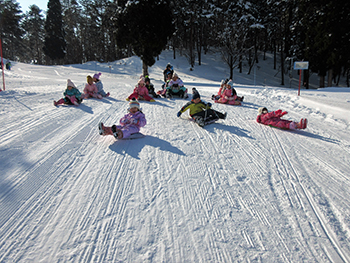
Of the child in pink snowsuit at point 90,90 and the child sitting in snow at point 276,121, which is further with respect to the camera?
the child in pink snowsuit at point 90,90

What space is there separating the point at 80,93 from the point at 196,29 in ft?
106

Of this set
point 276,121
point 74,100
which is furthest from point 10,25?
point 276,121

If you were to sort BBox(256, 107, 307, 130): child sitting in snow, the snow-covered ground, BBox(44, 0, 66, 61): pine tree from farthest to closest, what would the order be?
BBox(44, 0, 66, 61): pine tree, BBox(256, 107, 307, 130): child sitting in snow, the snow-covered ground

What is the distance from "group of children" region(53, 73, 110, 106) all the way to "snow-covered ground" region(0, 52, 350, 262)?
2287 millimetres

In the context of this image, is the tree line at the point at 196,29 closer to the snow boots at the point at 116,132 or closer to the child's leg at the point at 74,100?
the child's leg at the point at 74,100

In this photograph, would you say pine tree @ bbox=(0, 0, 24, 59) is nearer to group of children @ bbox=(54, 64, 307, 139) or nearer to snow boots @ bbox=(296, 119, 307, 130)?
group of children @ bbox=(54, 64, 307, 139)

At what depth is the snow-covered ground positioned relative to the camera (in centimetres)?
222

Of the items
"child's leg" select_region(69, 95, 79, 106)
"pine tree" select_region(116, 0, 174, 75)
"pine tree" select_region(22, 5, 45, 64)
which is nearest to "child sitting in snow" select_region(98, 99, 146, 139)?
"child's leg" select_region(69, 95, 79, 106)

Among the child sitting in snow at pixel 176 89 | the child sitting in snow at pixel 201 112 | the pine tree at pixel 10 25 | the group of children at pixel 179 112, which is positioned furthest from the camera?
the pine tree at pixel 10 25

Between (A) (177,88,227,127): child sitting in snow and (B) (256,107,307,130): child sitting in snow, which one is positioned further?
(A) (177,88,227,127): child sitting in snow

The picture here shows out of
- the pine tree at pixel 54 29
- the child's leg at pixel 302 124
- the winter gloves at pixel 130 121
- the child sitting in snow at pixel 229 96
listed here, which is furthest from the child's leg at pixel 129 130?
the pine tree at pixel 54 29

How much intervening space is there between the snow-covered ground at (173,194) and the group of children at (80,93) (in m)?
2.29

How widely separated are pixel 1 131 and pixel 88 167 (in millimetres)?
3004

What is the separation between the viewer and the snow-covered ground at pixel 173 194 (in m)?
2.22
